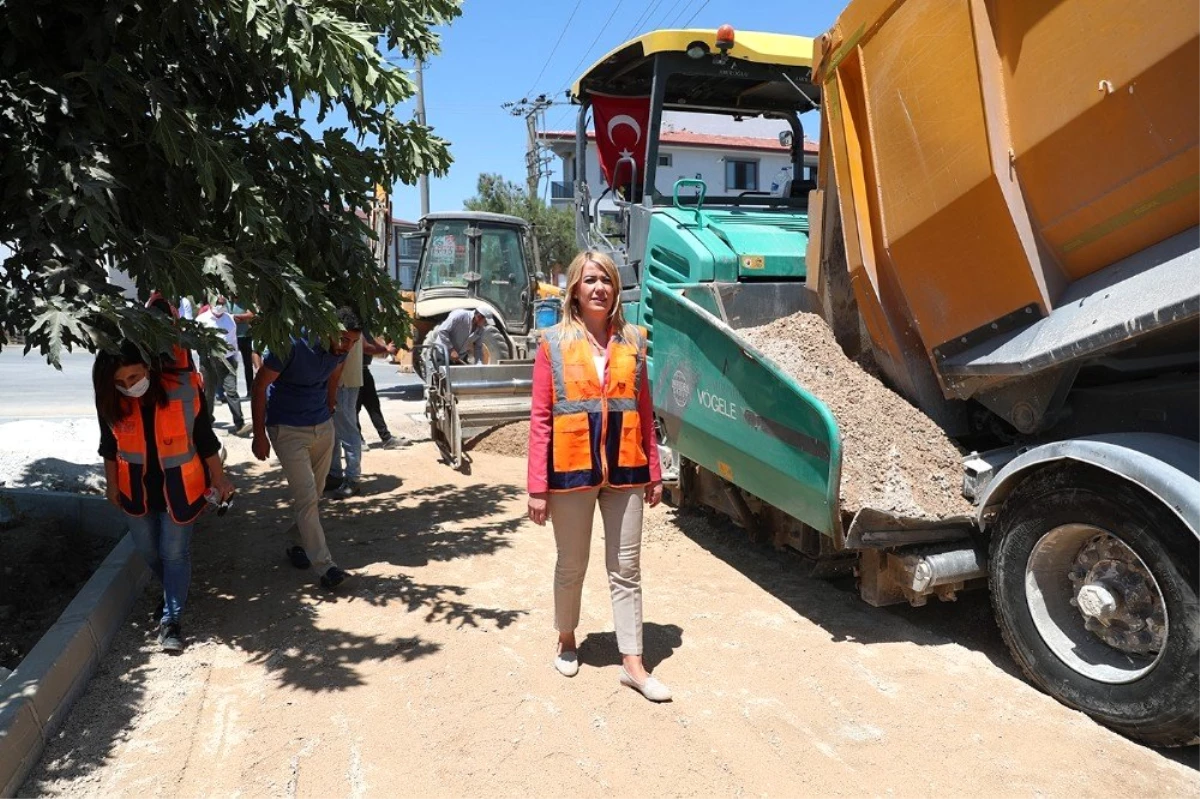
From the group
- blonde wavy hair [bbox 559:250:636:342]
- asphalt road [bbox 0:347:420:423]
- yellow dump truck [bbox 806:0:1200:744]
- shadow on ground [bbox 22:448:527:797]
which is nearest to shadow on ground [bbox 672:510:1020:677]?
yellow dump truck [bbox 806:0:1200:744]

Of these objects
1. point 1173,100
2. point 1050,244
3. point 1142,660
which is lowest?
point 1142,660

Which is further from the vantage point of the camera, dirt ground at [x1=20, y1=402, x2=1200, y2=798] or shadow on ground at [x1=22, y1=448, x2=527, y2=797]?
shadow on ground at [x1=22, y1=448, x2=527, y2=797]

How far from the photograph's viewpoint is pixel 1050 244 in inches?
120

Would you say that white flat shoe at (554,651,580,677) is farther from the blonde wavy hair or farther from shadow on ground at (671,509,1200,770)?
the blonde wavy hair

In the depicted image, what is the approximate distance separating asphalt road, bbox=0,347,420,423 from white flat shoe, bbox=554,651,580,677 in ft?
25.3

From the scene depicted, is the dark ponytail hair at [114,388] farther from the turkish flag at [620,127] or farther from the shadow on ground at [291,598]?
the turkish flag at [620,127]

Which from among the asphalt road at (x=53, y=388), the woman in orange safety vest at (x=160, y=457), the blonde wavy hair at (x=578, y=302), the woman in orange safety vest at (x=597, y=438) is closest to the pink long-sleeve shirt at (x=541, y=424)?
the woman in orange safety vest at (x=597, y=438)

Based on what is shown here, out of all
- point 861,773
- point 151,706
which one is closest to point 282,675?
point 151,706

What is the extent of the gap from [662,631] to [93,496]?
12.2ft

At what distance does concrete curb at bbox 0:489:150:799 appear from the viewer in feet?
9.00

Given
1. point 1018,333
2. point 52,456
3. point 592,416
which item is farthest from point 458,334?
point 1018,333

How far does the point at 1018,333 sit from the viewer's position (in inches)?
125

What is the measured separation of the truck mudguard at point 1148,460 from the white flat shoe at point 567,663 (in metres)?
1.85

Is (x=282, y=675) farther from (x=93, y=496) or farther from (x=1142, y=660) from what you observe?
(x=1142, y=660)
